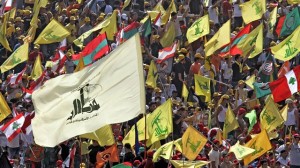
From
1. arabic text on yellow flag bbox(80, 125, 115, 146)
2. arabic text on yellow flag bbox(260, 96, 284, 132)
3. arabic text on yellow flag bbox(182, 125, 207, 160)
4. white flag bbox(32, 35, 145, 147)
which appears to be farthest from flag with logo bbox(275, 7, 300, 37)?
white flag bbox(32, 35, 145, 147)

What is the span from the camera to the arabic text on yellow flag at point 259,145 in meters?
26.0

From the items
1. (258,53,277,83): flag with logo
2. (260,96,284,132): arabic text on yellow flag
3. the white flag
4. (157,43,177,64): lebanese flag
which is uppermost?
the white flag

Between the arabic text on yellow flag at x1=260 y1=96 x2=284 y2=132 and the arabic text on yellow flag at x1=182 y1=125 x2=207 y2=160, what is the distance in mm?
2105

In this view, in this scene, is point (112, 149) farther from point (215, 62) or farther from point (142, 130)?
point (215, 62)

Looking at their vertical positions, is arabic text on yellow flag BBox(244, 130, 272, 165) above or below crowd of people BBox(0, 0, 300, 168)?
above

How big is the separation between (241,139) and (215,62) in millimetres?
4982

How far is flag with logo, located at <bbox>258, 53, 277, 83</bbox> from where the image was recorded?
31.5m

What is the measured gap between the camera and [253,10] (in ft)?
110

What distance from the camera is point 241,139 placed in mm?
27656

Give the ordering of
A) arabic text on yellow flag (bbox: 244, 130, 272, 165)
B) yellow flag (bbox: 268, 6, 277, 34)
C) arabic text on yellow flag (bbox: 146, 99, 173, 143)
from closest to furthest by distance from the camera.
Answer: arabic text on yellow flag (bbox: 146, 99, 173, 143) < arabic text on yellow flag (bbox: 244, 130, 272, 165) < yellow flag (bbox: 268, 6, 277, 34)

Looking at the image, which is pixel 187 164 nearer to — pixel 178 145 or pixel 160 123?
pixel 160 123

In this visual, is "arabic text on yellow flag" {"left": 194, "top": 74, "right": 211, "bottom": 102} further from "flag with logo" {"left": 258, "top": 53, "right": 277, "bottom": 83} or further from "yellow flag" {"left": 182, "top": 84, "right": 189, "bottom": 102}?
"flag with logo" {"left": 258, "top": 53, "right": 277, "bottom": 83}

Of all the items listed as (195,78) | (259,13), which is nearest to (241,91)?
(195,78)

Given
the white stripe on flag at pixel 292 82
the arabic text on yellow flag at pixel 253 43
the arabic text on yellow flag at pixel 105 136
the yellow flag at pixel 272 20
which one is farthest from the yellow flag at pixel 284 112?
the yellow flag at pixel 272 20
